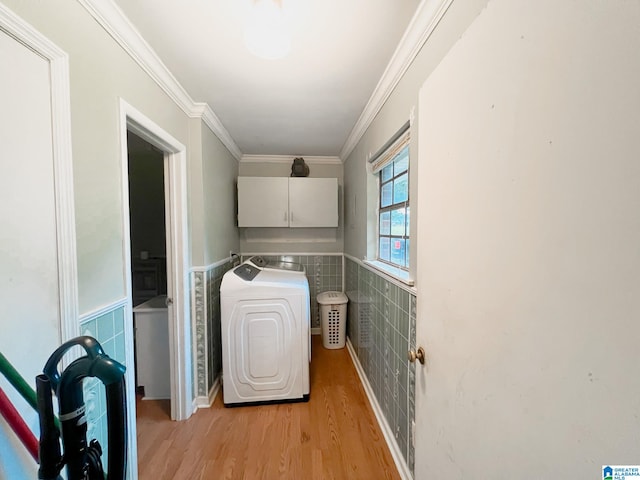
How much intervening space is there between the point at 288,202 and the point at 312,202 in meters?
0.27

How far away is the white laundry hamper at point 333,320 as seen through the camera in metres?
2.81

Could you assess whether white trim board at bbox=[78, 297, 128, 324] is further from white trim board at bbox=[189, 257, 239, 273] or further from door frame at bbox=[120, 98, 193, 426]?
white trim board at bbox=[189, 257, 239, 273]

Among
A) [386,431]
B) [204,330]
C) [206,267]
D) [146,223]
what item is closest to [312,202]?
[206,267]

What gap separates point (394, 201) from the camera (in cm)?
183

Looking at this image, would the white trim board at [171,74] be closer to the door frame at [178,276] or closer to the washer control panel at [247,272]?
the door frame at [178,276]

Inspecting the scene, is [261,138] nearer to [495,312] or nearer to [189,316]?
[189,316]

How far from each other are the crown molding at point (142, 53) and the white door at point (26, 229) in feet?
1.27

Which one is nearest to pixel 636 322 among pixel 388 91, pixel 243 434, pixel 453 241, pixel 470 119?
pixel 453 241


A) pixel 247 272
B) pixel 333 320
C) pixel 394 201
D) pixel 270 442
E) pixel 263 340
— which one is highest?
pixel 394 201

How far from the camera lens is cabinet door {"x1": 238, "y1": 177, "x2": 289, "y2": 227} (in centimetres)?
276

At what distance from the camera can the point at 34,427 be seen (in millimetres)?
772

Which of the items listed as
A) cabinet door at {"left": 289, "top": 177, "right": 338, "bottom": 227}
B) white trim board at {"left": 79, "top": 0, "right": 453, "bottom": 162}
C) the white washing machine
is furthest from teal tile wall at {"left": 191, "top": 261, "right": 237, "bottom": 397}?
white trim board at {"left": 79, "top": 0, "right": 453, "bottom": 162}

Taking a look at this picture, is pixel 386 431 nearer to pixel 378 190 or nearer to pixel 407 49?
pixel 378 190

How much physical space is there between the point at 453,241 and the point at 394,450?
1.44 meters
